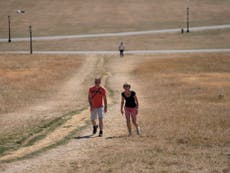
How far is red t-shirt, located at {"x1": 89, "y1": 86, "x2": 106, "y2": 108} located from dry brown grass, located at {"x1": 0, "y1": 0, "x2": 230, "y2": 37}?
79894mm

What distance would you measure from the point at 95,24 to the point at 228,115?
8393 centimetres

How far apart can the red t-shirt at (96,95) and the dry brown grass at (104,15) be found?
79.9 meters

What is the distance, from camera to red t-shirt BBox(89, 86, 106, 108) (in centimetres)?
1872

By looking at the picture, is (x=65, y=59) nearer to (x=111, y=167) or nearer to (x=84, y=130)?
(x=84, y=130)

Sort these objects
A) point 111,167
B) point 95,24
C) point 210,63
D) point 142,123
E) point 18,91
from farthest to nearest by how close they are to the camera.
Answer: point 95,24, point 210,63, point 18,91, point 142,123, point 111,167

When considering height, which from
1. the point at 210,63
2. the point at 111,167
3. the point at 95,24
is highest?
the point at 95,24

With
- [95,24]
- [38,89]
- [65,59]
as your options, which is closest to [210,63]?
[65,59]

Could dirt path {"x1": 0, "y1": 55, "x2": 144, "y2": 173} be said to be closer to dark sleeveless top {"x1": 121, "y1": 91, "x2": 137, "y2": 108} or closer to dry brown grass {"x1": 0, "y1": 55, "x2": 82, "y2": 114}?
dark sleeveless top {"x1": 121, "y1": 91, "x2": 137, "y2": 108}

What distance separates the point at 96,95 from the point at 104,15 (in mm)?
95253

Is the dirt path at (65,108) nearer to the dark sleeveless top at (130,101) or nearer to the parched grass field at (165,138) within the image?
the parched grass field at (165,138)

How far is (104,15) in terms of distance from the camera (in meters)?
113

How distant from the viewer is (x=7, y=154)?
17.1 meters

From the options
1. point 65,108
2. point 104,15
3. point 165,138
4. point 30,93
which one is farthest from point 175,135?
point 104,15

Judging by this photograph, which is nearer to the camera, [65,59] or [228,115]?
[228,115]
